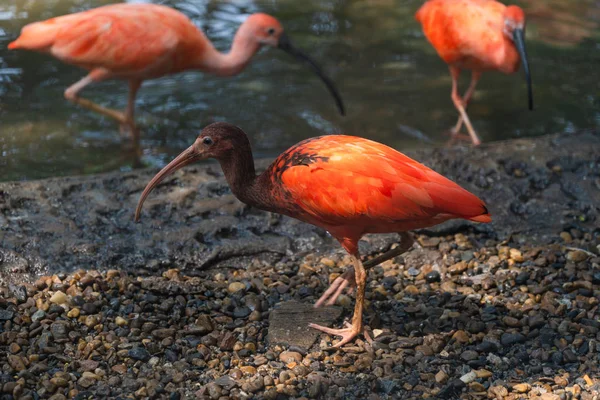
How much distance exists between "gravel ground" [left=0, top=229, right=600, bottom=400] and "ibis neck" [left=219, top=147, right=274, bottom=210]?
1.79ft

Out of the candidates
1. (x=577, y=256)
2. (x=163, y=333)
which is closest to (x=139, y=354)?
(x=163, y=333)

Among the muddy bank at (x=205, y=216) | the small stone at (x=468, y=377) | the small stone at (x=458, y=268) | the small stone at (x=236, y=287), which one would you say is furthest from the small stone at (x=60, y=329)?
the small stone at (x=458, y=268)

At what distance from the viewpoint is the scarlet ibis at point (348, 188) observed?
11.9 ft

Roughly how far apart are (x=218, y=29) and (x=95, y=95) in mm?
1927

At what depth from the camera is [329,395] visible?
3.39 metres

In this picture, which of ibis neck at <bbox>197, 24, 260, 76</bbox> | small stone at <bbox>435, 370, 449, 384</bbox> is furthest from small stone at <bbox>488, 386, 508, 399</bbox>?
ibis neck at <bbox>197, 24, 260, 76</bbox>

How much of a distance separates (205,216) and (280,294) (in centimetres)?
85

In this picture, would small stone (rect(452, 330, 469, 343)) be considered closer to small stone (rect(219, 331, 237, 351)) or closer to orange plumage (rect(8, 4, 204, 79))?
small stone (rect(219, 331, 237, 351))

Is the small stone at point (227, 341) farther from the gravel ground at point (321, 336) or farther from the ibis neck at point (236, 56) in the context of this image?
the ibis neck at point (236, 56)

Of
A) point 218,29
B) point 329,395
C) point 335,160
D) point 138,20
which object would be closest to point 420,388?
point 329,395

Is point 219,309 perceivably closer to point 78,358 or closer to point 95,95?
point 78,358

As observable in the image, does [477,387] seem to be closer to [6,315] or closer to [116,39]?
[6,315]

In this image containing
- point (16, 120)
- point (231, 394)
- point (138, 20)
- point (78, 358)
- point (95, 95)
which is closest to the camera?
point (231, 394)

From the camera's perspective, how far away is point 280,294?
4.21 metres
